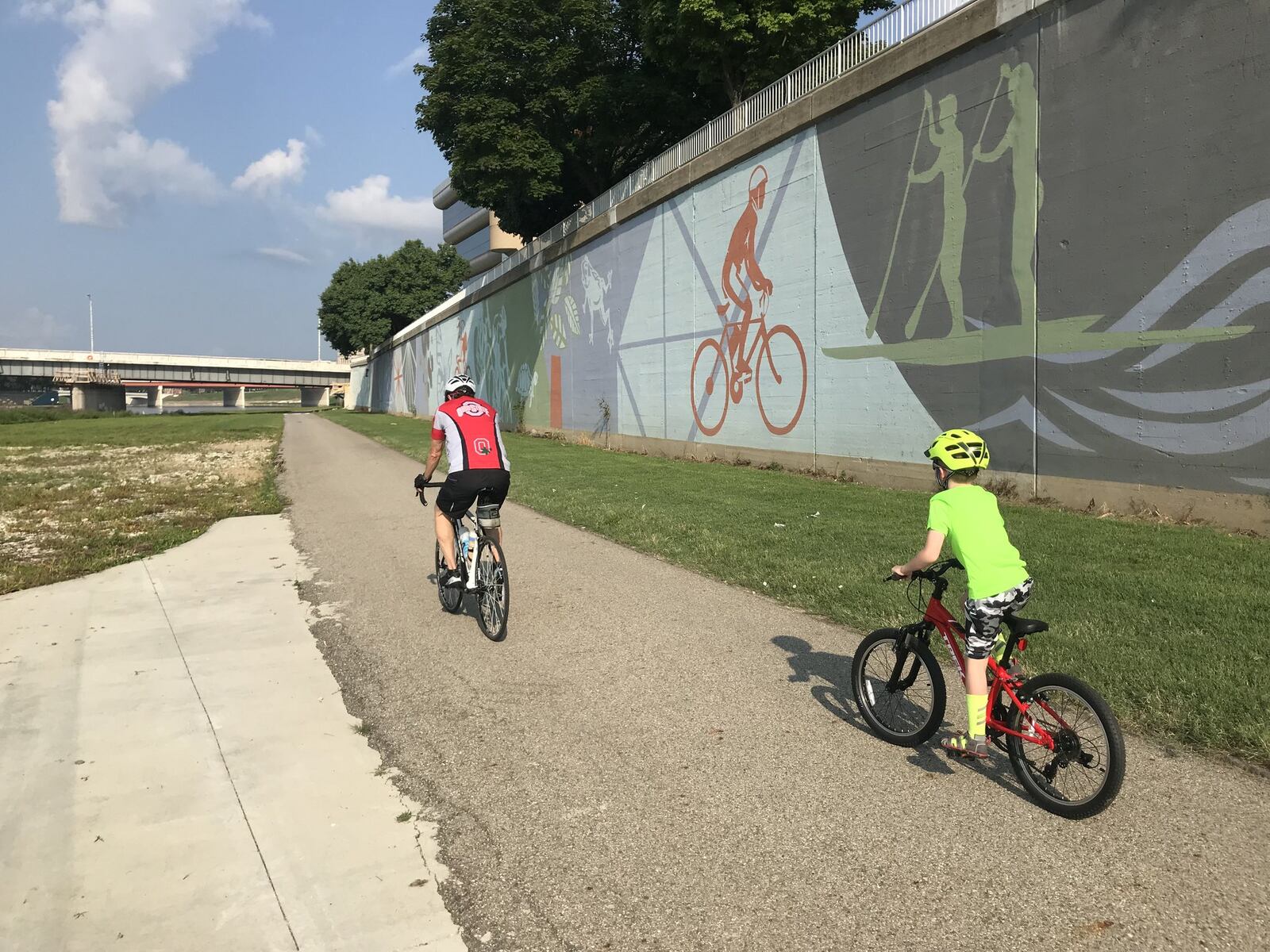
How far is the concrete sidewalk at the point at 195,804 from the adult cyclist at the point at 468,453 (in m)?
1.46

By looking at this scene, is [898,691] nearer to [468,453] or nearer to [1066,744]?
[1066,744]

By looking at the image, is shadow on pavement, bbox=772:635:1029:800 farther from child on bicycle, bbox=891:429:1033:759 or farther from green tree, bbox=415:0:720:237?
green tree, bbox=415:0:720:237

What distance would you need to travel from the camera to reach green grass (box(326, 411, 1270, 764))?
14.5ft

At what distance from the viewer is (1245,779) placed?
11.7 ft

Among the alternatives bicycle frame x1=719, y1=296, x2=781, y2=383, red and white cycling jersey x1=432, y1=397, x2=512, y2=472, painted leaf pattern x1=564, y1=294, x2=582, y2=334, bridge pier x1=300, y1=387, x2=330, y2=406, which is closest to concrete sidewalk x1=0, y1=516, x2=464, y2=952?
red and white cycling jersey x1=432, y1=397, x2=512, y2=472

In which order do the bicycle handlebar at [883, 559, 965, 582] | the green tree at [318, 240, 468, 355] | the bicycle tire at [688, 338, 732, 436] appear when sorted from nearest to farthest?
the bicycle handlebar at [883, 559, 965, 582] < the bicycle tire at [688, 338, 732, 436] < the green tree at [318, 240, 468, 355]

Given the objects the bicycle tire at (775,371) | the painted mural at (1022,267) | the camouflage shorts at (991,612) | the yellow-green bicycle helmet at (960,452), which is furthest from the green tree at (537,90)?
the camouflage shorts at (991,612)

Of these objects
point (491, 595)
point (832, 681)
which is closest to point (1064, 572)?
point (832, 681)

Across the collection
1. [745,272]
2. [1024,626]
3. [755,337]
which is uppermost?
[745,272]

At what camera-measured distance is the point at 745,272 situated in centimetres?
1742

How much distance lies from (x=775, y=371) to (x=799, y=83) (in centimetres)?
555

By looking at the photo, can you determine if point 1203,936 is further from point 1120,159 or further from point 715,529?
point 1120,159

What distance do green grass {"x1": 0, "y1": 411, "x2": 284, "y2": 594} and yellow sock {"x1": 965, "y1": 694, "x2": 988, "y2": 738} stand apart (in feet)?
26.7

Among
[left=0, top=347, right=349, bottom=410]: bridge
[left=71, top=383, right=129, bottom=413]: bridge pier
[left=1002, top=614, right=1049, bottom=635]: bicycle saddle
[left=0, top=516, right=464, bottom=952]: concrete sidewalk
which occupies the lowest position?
[left=0, top=516, right=464, bottom=952]: concrete sidewalk
